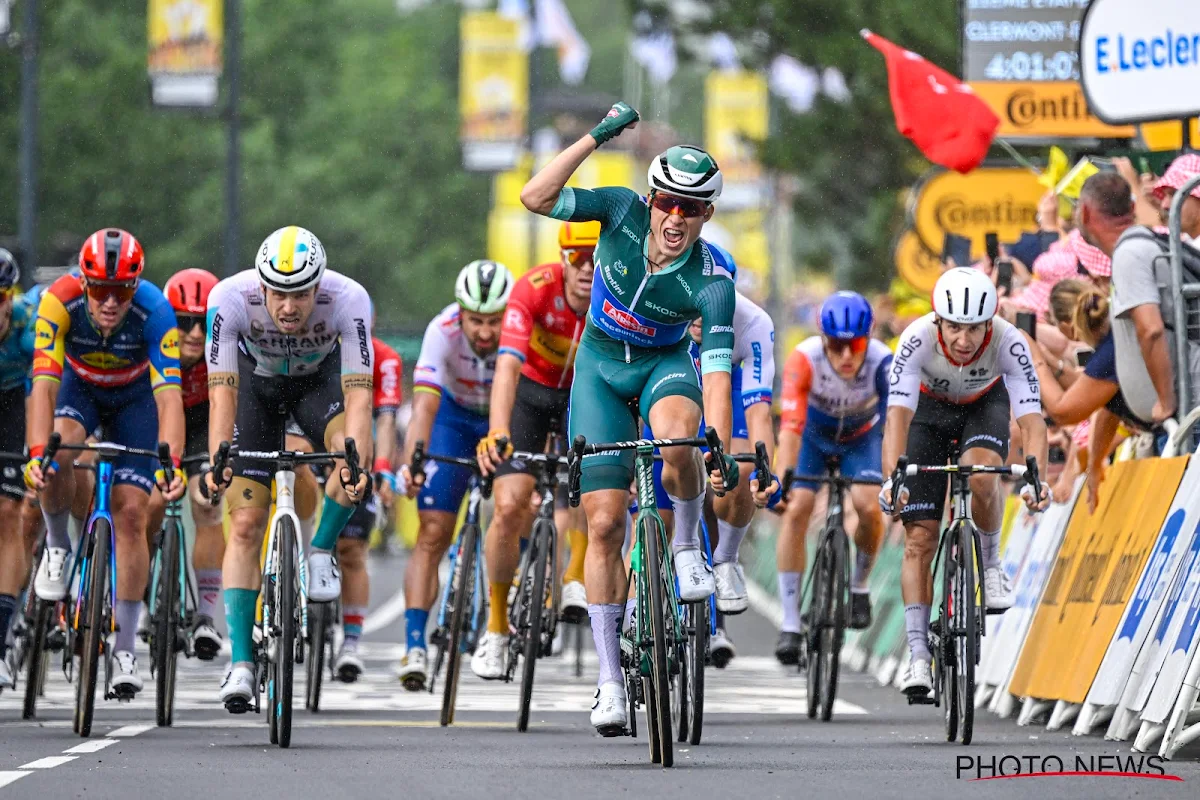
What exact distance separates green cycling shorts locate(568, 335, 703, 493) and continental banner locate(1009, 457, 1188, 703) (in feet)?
7.88

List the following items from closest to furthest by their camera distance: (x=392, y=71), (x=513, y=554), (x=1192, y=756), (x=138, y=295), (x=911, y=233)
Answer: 1. (x=1192, y=756)
2. (x=138, y=295)
3. (x=513, y=554)
4. (x=911, y=233)
5. (x=392, y=71)

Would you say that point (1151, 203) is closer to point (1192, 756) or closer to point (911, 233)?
point (1192, 756)

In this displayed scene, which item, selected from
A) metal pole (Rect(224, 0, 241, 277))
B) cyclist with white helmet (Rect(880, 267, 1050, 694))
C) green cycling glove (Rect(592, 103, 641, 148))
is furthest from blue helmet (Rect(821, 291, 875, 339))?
metal pole (Rect(224, 0, 241, 277))

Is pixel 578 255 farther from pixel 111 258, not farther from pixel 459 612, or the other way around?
pixel 111 258

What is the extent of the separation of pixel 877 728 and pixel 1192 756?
2.70 meters

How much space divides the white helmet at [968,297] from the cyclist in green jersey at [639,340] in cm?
211

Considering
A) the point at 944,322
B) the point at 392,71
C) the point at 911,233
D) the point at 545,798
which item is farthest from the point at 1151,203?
the point at 392,71

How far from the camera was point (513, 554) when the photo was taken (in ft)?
45.6

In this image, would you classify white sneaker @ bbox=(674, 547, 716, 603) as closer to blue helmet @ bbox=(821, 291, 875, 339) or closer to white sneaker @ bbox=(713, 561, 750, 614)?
white sneaker @ bbox=(713, 561, 750, 614)

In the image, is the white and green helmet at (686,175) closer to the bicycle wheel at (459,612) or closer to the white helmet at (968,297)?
the white helmet at (968,297)

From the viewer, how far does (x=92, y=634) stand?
460 inches

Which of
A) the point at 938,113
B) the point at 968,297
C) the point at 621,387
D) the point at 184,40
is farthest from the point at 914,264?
the point at 184,40

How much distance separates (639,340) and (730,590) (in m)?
2.07

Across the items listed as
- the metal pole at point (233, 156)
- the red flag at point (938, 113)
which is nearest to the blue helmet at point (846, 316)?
the red flag at point (938, 113)
